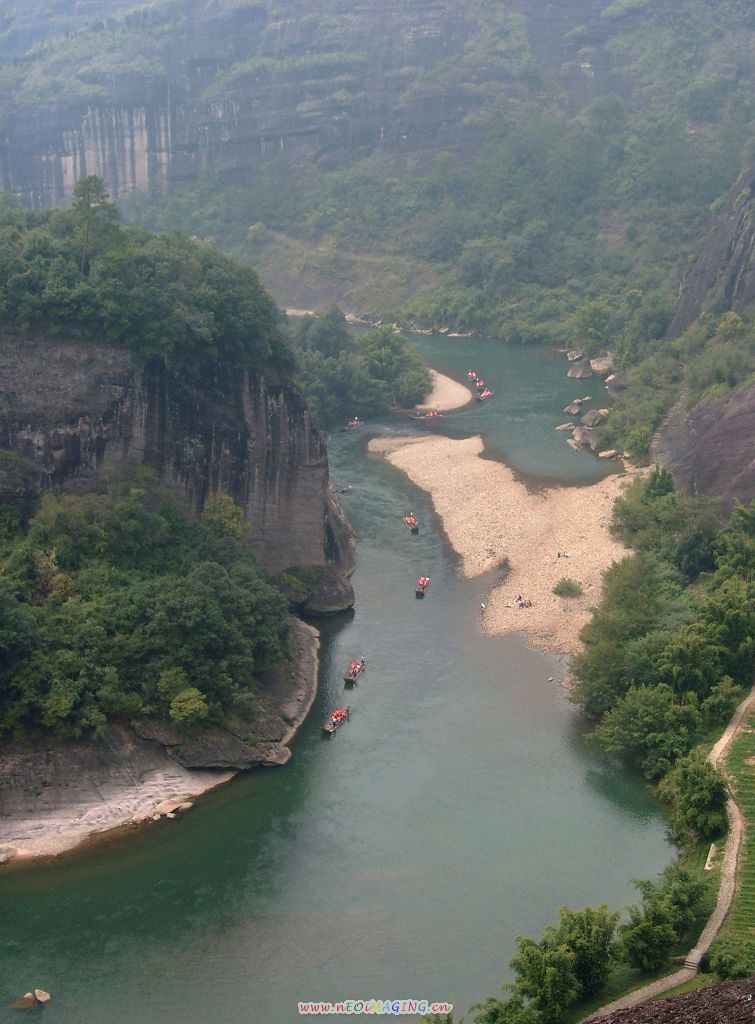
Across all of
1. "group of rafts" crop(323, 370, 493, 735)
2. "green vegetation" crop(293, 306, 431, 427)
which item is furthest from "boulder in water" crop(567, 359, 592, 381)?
"green vegetation" crop(293, 306, 431, 427)

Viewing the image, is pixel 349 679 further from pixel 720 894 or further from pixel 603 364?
pixel 603 364

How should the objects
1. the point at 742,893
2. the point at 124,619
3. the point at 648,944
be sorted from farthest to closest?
the point at 124,619, the point at 742,893, the point at 648,944

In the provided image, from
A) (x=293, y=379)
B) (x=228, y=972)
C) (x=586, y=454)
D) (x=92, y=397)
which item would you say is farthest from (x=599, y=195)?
(x=228, y=972)

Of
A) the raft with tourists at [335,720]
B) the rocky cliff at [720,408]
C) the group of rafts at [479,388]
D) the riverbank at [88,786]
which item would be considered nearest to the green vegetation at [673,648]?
the rocky cliff at [720,408]

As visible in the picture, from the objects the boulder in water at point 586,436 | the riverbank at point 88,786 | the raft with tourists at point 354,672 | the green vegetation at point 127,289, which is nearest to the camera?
the riverbank at point 88,786

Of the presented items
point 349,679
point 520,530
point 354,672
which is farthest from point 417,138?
point 349,679

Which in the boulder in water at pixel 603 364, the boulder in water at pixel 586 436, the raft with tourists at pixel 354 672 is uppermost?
the raft with tourists at pixel 354 672

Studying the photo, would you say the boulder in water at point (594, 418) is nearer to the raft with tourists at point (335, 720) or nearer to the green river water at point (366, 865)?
the green river water at point (366, 865)

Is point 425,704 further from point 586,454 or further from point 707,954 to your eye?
point 586,454

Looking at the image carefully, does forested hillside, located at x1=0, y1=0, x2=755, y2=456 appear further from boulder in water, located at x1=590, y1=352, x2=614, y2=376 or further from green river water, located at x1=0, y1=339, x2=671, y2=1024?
green river water, located at x1=0, y1=339, x2=671, y2=1024
